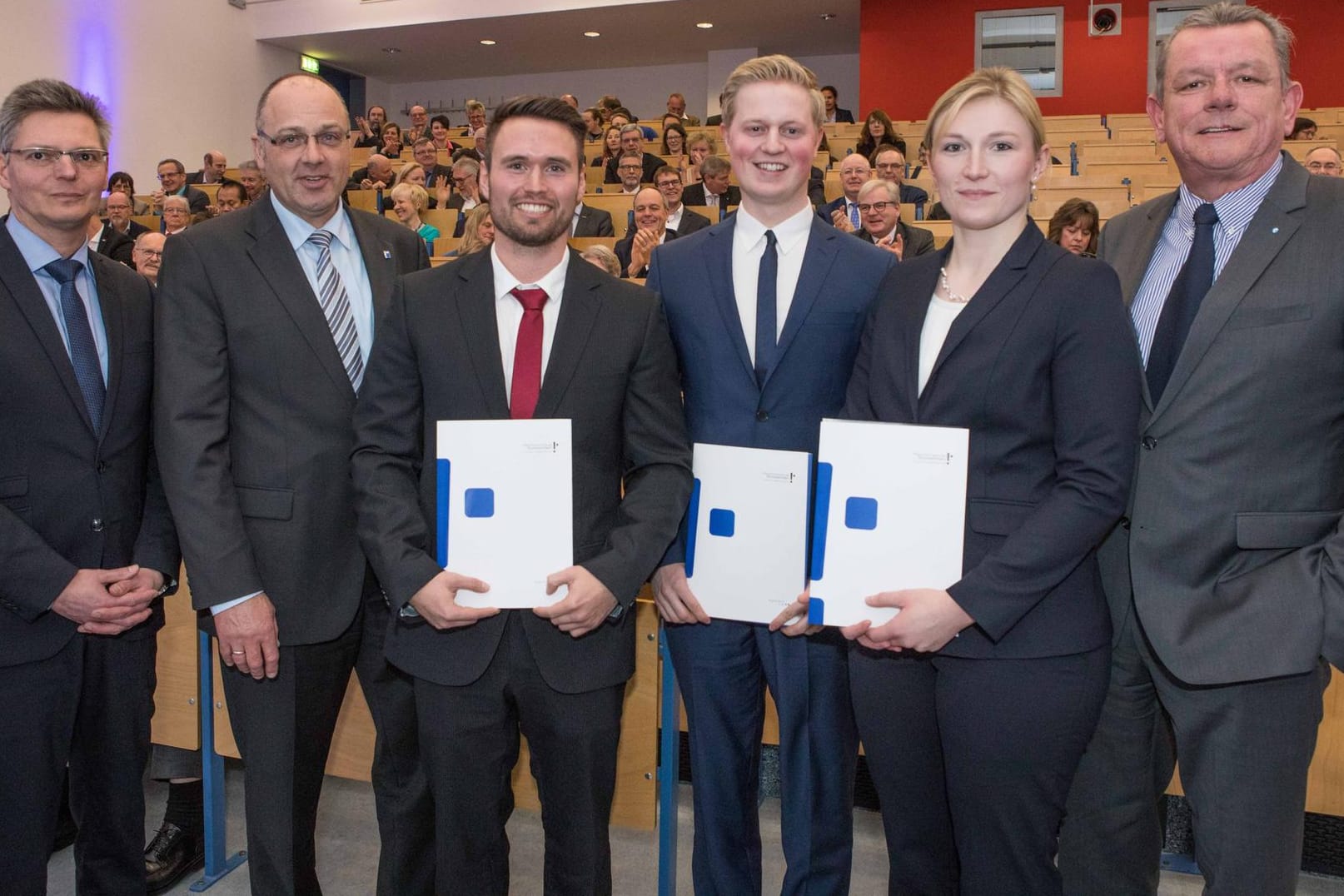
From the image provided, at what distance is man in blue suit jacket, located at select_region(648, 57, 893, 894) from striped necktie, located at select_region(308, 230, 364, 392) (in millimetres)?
620

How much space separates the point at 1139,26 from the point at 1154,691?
1254cm

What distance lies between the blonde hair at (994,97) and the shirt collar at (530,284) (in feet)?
2.26

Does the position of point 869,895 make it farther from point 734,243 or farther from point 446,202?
point 446,202

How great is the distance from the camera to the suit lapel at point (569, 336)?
5.82 feet

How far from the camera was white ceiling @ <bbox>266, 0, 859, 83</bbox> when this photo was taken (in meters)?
13.2

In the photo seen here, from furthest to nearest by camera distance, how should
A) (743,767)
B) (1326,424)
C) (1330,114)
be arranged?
(1330,114), (743,767), (1326,424)

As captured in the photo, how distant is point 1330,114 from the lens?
9.62 meters

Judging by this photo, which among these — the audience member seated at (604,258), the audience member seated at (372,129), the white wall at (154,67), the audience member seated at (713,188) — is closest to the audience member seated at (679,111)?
the audience member seated at (372,129)

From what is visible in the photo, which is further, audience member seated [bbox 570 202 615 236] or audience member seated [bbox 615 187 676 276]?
audience member seated [bbox 570 202 615 236]

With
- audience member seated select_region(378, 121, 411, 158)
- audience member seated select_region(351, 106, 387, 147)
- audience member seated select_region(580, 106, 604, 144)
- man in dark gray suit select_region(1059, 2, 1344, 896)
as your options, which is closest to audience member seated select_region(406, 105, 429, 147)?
audience member seated select_region(378, 121, 411, 158)

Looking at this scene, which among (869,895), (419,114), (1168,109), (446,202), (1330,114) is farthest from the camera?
(419,114)

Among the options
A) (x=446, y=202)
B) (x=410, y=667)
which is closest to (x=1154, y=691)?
(x=410, y=667)

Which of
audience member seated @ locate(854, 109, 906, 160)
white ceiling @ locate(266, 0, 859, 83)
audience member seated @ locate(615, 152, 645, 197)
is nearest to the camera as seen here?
audience member seated @ locate(615, 152, 645, 197)

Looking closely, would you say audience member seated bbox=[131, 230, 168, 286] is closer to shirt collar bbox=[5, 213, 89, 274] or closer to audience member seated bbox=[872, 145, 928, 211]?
shirt collar bbox=[5, 213, 89, 274]
